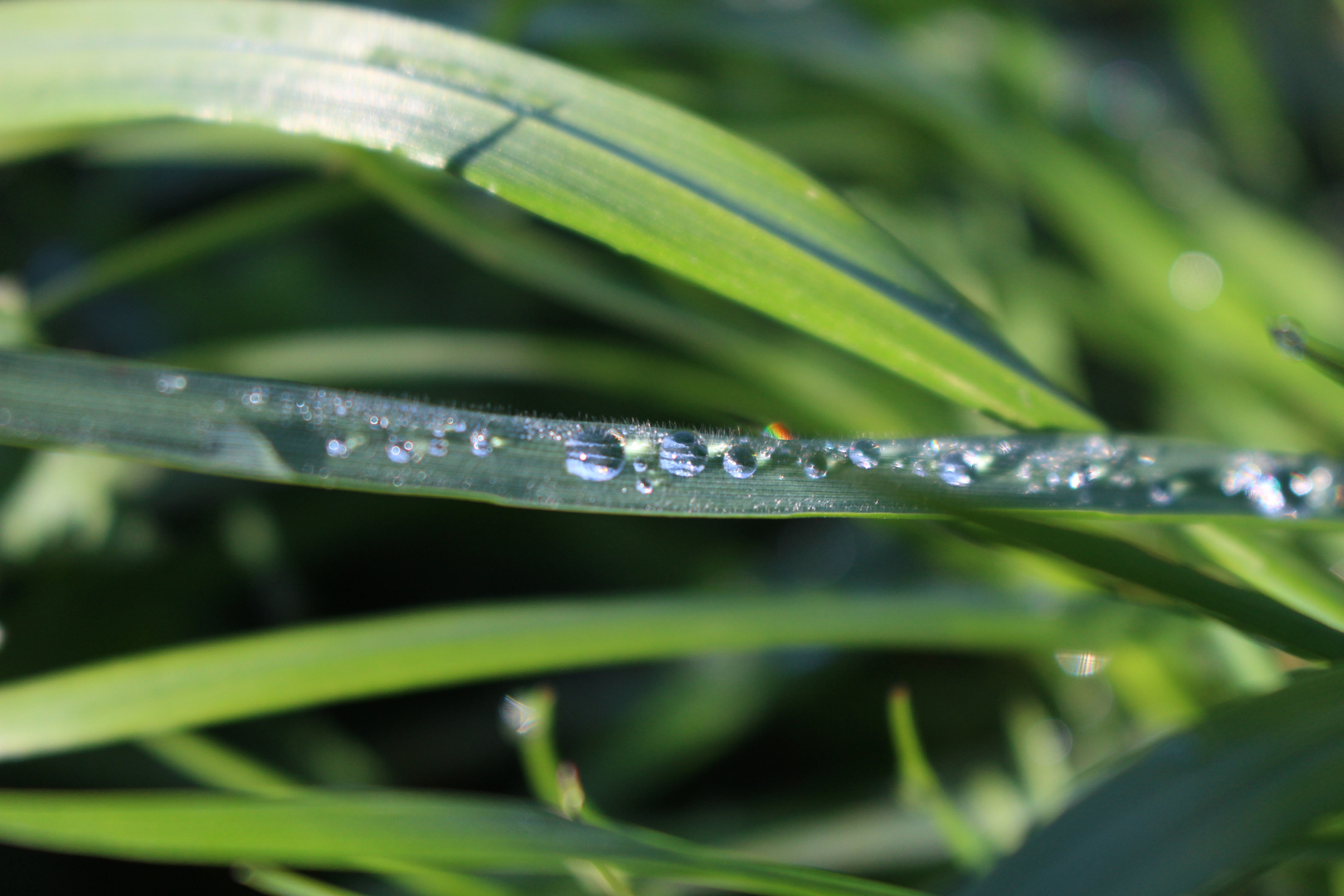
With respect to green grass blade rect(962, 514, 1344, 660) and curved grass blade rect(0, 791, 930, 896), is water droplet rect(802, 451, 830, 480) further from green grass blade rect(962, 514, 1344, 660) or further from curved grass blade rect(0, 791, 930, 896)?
curved grass blade rect(0, 791, 930, 896)

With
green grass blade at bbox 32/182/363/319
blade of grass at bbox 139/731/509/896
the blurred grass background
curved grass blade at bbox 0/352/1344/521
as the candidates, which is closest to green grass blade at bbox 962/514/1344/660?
curved grass blade at bbox 0/352/1344/521

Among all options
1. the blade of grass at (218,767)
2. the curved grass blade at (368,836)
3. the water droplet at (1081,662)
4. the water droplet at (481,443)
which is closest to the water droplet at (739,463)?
the water droplet at (481,443)

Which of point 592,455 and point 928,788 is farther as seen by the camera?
point 928,788

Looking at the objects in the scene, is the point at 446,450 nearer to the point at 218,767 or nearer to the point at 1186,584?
the point at 1186,584

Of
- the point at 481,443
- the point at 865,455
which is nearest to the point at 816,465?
the point at 865,455

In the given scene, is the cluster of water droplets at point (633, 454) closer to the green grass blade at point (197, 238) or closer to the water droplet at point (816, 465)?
the water droplet at point (816, 465)

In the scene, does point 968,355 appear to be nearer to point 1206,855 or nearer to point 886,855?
point 1206,855

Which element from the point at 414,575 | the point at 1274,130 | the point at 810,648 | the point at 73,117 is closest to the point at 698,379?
the point at 810,648
